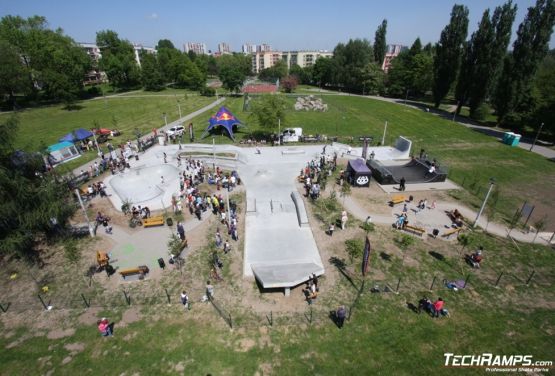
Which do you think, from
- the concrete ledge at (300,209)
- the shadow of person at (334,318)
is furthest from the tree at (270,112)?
the shadow of person at (334,318)

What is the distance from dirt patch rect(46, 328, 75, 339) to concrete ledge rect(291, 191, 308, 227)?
13998 mm

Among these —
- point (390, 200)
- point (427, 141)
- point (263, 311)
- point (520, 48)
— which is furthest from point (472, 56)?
point (263, 311)

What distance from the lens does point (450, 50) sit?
5541cm

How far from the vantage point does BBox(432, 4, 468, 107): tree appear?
53.2 meters

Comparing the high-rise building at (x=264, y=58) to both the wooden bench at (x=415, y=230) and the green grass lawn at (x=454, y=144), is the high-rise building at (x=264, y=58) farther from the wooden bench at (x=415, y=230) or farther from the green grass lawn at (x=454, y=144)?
the wooden bench at (x=415, y=230)

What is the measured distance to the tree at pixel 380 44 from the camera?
89.6 metres

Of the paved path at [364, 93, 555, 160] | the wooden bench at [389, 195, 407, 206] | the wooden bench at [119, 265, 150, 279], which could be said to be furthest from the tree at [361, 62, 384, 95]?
the wooden bench at [119, 265, 150, 279]

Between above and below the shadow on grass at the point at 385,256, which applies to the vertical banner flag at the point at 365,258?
above

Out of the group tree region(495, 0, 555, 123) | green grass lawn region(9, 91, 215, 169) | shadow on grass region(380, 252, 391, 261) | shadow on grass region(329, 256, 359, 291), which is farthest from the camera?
green grass lawn region(9, 91, 215, 169)

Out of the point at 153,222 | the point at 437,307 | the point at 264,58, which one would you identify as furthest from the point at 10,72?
the point at 264,58

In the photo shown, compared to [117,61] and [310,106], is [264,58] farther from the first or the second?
[310,106]

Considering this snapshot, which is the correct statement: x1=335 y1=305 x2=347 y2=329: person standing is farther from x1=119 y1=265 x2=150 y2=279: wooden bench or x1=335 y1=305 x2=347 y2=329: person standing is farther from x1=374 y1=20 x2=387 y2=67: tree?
x1=374 y1=20 x2=387 y2=67: tree

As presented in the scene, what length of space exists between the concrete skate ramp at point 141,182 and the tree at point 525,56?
5053cm

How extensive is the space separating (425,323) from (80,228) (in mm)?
22288
